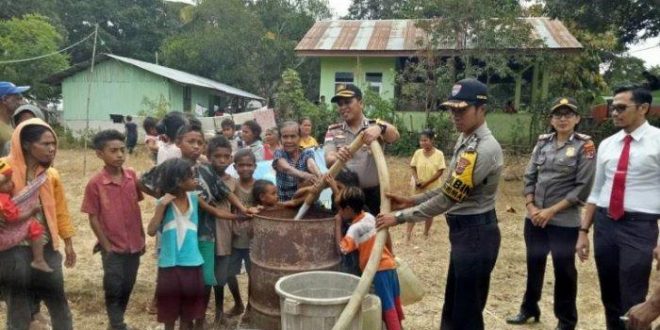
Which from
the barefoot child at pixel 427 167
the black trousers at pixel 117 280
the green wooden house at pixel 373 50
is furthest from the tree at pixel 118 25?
the black trousers at pixel 117 280

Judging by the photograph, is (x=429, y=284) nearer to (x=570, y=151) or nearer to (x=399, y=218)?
(x=570, y=151)

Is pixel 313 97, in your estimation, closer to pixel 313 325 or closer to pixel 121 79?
pixel 121 79

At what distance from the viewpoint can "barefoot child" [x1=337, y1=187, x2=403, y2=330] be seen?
11.1ft

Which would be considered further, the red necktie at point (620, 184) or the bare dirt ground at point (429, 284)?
the bare dirt ground at point (429, 284)

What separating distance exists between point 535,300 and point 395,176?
23.6 feet

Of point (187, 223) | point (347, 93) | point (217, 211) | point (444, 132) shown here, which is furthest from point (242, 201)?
point (444, 132)

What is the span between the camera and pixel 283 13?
104 feet

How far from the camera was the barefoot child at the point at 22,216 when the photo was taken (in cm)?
285

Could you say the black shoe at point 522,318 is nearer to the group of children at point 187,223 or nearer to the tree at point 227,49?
the group of children at point 187,223

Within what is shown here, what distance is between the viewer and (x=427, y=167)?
6.55 meters

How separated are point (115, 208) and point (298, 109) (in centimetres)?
1252

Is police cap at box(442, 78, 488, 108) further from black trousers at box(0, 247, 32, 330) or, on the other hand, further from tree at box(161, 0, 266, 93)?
tree at box(161, 0, 266, 93)

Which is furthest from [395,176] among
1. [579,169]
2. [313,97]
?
[313,97]

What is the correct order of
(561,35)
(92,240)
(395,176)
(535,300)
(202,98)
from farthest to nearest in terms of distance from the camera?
(202,98)
(561,35)
(395,176)
(92,240)
(535,300)
